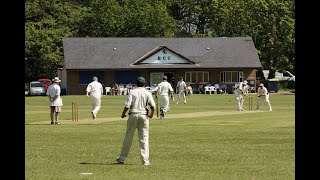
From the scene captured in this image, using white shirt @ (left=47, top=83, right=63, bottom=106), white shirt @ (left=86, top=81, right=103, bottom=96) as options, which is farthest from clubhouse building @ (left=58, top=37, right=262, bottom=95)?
white shirt @ (left=47, top=83, right=63, bottom=106)

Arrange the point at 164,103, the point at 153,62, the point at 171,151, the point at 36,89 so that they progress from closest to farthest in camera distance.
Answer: the point at 171,151 < the point at 164,103 < the point at 36,89 < the point at 153,62

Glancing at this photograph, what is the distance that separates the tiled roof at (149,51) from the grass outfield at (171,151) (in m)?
56.9

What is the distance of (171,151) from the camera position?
21.2 metres

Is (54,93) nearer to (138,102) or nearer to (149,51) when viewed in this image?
(138,102)

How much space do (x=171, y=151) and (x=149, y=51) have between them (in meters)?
72.8

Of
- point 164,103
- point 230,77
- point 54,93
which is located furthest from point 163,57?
point 54,93

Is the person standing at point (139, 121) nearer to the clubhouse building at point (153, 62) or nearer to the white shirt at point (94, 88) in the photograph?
the white shirt at point (94, 88)

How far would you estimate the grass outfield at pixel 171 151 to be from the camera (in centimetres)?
1609

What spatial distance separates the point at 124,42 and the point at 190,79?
27.2ft

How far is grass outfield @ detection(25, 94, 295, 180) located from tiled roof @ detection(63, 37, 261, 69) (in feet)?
187

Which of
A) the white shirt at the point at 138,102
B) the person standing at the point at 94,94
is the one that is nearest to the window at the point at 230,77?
the person standing at the point at 94,94
